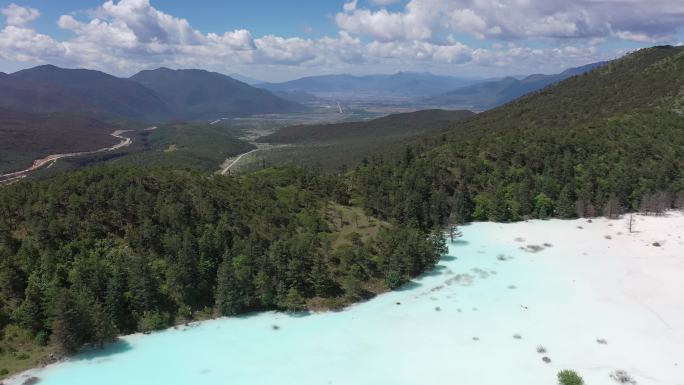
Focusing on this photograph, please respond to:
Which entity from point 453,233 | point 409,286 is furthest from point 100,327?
point 453,233

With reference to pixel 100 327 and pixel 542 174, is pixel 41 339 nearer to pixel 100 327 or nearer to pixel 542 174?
pixel 100 327

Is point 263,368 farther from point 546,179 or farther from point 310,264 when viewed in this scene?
point 546,179

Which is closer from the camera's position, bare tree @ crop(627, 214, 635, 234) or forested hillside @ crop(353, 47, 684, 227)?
bare tree @ crop(627, 214, 635, 234)

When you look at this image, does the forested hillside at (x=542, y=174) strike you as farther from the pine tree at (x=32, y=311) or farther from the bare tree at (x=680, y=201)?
the pine tree at (x=32, y=311)

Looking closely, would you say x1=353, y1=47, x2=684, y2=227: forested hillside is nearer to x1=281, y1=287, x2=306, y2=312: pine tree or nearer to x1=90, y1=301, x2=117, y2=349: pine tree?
x1=281, y1=287, x2=306, y2=312: pine tree

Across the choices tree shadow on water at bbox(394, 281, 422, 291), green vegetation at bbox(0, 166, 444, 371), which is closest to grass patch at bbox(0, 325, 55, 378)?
green vegetation at bbox(0, 166, 444, 371)

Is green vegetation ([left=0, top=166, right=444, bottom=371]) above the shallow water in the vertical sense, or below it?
above
